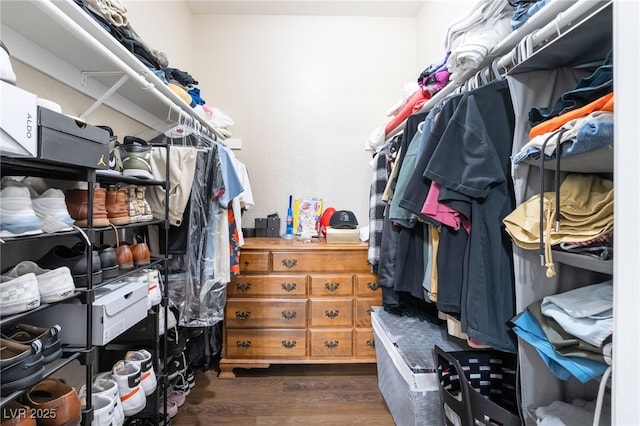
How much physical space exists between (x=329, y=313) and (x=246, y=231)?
929 mm

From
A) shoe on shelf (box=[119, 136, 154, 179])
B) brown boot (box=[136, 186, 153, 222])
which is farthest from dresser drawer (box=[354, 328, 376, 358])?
shoe on shelf (box=[119, 136, 154, 179])

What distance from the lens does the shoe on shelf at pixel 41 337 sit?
72cm

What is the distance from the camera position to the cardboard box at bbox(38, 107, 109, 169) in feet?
2.13

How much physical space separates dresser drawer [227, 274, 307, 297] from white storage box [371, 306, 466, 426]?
0.53m

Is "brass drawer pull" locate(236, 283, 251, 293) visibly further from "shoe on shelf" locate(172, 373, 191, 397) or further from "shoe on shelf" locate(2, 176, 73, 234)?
"shoe on shelf" locate(2, 176, 73, 234)

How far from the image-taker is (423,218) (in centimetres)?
97

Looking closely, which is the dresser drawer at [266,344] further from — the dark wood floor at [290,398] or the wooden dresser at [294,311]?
the dark wood floor at [290,398]

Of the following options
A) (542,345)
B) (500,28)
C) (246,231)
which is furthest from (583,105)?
(246,231)

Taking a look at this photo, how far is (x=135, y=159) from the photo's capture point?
3.76ft

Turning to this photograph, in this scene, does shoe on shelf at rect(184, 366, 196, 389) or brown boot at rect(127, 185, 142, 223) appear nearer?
brown boot at rect(127, 185, 142, 223)

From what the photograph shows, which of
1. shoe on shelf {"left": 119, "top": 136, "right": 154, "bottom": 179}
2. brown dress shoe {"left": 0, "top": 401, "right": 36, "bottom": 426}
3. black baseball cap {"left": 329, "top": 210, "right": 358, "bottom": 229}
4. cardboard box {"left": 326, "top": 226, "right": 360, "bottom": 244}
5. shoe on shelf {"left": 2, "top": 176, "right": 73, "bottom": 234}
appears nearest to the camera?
brown dress shoe {"left": 0, "top": 401, "right": 36, "bottom": 426}

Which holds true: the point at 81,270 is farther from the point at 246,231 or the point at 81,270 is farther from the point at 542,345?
the point at 246,231

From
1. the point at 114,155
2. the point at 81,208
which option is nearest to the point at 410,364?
the point at 81,208

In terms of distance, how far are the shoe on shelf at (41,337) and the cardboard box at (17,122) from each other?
0.45 metres
